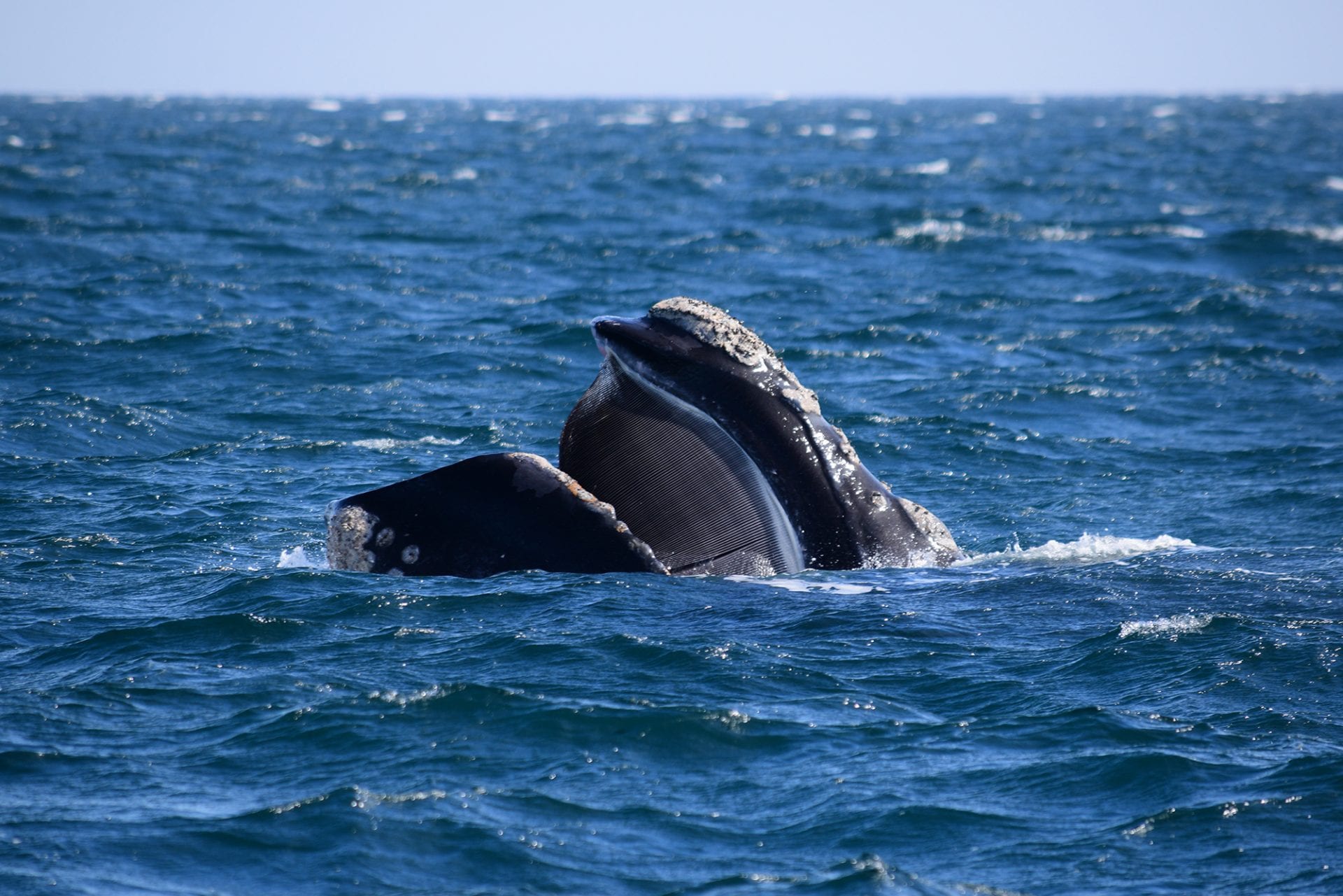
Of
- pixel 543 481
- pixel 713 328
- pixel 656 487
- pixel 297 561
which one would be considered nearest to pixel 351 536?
pixel 543 481

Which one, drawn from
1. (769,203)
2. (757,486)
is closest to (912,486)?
(757,486)

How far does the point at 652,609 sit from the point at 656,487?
0.66m

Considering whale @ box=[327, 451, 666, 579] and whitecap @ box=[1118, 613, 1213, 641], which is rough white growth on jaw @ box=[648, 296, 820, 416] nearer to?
whale @ box=[327, 451, 666, 579]

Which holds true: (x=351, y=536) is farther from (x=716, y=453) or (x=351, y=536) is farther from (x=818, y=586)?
(x=818, y=586)

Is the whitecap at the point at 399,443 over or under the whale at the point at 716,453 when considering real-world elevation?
under

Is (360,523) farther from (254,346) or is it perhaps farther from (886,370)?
(886,370)

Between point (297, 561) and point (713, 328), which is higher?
point (713, 328)

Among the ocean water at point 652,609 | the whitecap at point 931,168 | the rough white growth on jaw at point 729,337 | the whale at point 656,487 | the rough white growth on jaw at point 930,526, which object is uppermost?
the whitecap at point 931,168

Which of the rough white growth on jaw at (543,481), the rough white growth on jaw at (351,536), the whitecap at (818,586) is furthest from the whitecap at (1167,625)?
the rough white growth on jaw at (351,536)

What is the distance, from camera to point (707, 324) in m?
8.22

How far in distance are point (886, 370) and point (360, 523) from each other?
11.6m

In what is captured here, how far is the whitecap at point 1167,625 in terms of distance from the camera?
8.32 m

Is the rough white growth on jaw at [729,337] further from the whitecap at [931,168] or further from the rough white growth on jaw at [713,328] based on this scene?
the whitecap at [931,168]

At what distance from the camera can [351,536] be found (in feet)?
26.9
